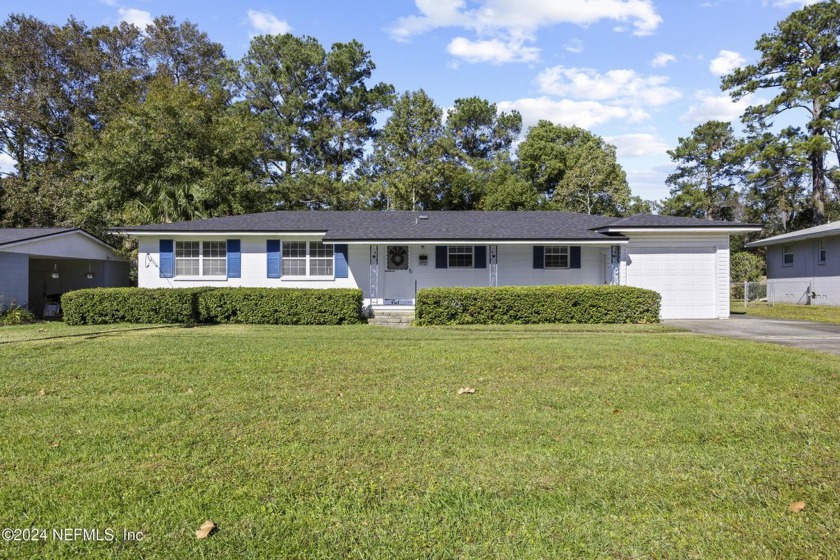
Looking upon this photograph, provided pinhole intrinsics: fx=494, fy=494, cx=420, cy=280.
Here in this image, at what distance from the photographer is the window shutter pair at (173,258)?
54.9 ft

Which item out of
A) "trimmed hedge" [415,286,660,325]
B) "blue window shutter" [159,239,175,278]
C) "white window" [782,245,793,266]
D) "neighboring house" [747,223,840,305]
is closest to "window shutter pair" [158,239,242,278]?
"blue window shutter" [159,239,175,278]

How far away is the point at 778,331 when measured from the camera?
459 inches

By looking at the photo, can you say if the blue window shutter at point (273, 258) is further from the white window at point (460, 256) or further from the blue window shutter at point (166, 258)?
the white window at point (460, 256)

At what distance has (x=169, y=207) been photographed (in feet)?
71.4

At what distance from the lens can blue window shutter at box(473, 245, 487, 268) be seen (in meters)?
16.9

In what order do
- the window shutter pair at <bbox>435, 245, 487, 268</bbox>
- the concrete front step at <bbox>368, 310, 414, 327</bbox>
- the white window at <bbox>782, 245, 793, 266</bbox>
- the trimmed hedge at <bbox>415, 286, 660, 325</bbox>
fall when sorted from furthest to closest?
1. the white window at <bbox>782, 245, 793, 266</bbox>
2. the window shutter pair at <bbox>435, 245, 487, 268</bbox>
3. the concrete front step at <bbox>368, 310, 414, 327</bbox>
4. the trimmed hedge at <bbox>415, 286, 660, 325</bbox>

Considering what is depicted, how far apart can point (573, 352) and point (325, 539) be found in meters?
6.31

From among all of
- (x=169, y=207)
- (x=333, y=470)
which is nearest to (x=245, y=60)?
(x=169, y=207)

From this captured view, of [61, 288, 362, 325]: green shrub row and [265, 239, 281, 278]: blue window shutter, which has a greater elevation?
[265, 239, 281, 278]: blue window shutter

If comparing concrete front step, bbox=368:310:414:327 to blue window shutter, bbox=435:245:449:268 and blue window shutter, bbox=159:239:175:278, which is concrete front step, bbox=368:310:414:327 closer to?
blue window shutter, bbox=435:245:449:268

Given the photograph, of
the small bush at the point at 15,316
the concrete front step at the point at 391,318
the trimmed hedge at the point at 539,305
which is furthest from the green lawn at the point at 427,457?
the small bush at the point at 15,316

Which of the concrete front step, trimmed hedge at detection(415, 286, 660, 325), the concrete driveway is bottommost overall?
the concrete driveway

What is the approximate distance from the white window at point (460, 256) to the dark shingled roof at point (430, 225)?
0.62 metres

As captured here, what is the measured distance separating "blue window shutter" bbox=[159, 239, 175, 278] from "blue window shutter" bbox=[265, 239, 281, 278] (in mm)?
3226
